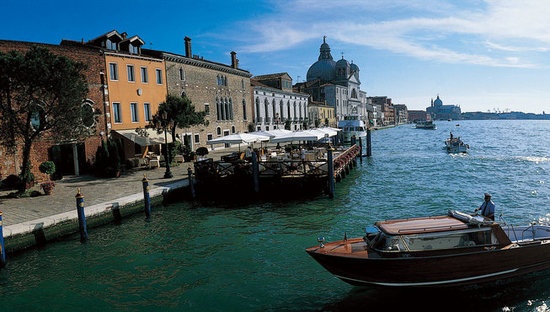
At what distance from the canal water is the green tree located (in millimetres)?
5883

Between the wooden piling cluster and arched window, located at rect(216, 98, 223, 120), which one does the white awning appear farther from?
arched window, located at rect(216, 98, 223, 120)

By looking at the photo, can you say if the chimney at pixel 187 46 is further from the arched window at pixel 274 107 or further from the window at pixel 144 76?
the arched window at pixel 274 107

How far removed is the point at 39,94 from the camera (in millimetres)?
17766

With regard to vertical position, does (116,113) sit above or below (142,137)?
above

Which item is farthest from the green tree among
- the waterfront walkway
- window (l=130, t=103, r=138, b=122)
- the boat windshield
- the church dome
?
the church dome

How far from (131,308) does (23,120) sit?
1583 cm

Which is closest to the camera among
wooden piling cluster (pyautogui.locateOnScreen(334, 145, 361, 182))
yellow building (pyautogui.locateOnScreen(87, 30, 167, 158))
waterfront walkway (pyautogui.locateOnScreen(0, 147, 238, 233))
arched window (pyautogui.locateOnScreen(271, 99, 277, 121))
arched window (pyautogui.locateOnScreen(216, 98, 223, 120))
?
waterfront walkway (pyautogui.locateOnScreen(0, 147, 238, 233))

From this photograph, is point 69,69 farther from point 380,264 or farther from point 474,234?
point 474,234

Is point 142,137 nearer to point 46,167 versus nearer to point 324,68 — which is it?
point 46,167

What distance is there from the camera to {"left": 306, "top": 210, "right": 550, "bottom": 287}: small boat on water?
335 inches

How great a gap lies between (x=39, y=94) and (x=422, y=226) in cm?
1735

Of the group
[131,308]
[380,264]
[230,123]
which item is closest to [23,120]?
[131,308]

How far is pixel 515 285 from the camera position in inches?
377

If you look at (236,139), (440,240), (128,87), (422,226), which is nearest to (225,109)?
(128,87)
